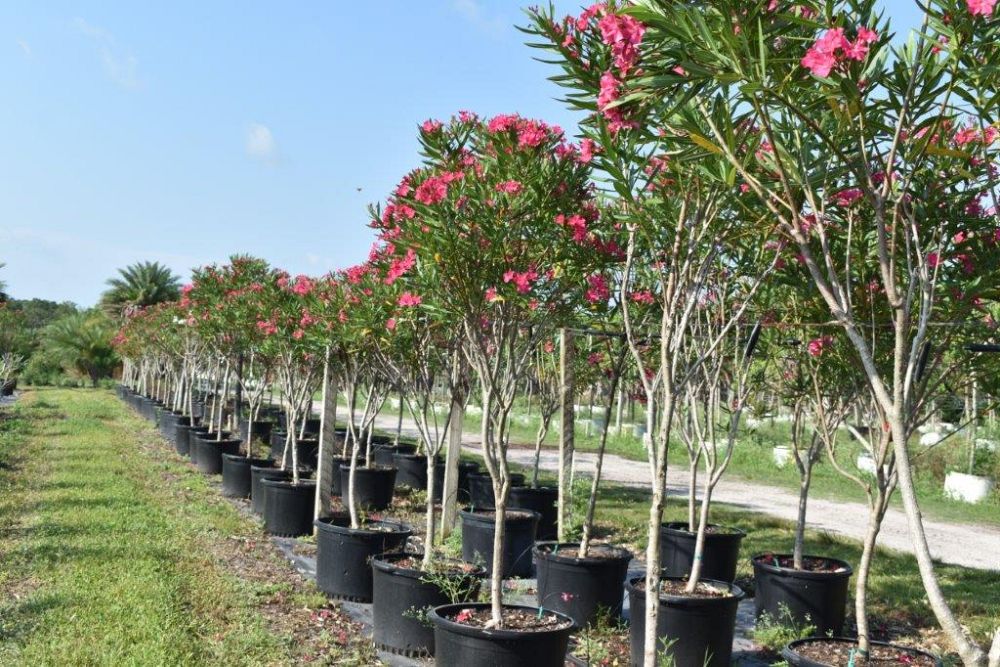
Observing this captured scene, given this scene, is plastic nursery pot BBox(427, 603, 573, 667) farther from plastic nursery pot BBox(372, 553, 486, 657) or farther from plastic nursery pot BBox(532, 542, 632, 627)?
plastic nursery pot BBox(532, 542, 632, 627)

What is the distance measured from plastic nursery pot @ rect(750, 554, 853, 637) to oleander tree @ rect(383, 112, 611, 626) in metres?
2.12

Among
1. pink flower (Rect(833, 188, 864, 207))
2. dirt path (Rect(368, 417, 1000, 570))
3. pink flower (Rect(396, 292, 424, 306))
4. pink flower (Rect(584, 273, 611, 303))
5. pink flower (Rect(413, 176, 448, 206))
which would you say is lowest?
dirt path (Rect(368, 417, 1000, 570))

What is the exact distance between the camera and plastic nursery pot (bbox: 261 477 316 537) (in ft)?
28.0

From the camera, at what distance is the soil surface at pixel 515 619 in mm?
4445

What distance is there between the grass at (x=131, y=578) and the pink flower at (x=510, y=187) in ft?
8.67

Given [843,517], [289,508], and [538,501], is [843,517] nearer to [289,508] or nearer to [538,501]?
[538,501]

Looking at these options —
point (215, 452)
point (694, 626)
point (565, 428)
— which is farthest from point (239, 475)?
point (694, 626)

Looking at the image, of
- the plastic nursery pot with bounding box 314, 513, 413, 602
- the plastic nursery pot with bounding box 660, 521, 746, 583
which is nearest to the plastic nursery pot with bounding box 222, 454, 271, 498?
the plastic nursery pot with bounding box 314, 513, 413, 602

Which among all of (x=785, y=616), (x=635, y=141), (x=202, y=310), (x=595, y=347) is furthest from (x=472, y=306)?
(x=202, y=310)

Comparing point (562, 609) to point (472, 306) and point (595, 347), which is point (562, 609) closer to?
point (472, 306)

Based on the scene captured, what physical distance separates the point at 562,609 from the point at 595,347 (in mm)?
3329

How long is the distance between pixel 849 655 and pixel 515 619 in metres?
1.59

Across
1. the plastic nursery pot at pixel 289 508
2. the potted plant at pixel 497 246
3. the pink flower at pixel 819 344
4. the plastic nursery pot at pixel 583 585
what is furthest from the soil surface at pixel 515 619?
the plastic nursery pot at pixel 289 508

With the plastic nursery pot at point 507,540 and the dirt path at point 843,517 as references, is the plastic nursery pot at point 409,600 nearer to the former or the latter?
the plastic nursery pot at point 507,540
